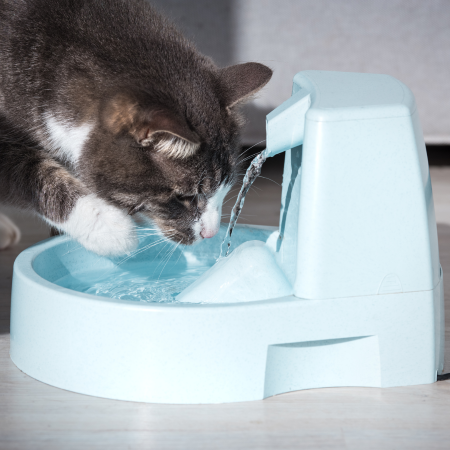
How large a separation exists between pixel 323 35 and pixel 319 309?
1.76m

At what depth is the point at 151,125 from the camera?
94cm

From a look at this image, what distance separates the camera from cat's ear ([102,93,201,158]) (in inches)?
36.4

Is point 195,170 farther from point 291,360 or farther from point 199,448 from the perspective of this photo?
point 199,448

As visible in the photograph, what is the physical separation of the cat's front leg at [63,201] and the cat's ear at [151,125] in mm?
161

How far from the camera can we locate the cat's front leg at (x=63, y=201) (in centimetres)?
109

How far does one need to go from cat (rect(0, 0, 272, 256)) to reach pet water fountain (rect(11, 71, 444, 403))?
0.21m

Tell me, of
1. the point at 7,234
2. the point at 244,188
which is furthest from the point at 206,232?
the point at 7,234

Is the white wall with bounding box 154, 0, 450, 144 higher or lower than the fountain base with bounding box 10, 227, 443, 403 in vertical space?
higher

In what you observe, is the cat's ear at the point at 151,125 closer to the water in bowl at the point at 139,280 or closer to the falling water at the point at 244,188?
the falling water at the point at 244,188

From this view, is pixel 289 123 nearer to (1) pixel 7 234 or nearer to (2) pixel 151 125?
(2) pixel 151 125

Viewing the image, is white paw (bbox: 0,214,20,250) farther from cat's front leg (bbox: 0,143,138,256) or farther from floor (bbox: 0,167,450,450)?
floor (bbox: 0,167,450,450)

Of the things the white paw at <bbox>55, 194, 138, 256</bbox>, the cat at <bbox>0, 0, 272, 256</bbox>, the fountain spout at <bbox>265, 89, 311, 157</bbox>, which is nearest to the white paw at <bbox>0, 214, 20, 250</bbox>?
the cat at <bbox>0, 0, 272, 256</bbox>

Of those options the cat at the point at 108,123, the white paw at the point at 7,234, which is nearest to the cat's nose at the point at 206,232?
the cat at the point at 108,123

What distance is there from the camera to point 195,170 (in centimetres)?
108
